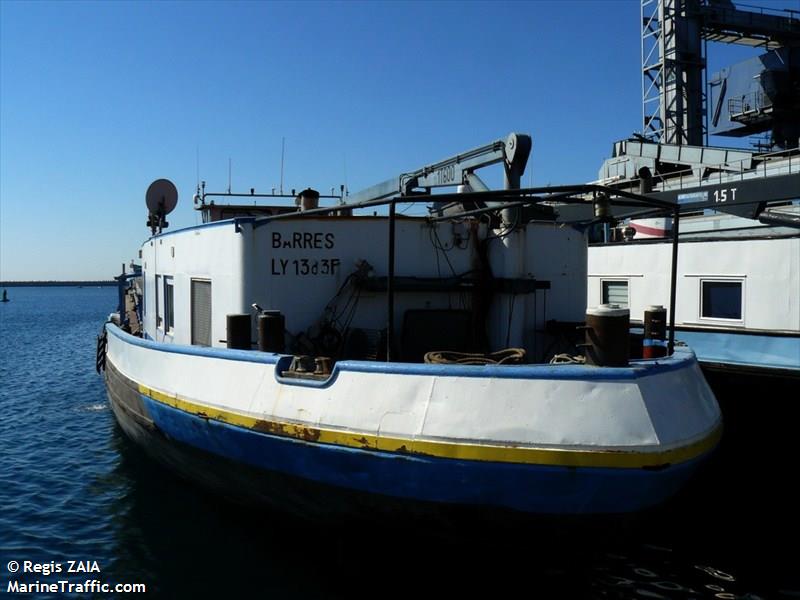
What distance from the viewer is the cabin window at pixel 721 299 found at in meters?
11.5

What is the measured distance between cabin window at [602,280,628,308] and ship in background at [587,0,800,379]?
2 cm

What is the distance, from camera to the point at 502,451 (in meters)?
5.16

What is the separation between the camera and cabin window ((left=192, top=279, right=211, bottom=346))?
28.0ft

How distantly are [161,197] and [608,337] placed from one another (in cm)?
1056

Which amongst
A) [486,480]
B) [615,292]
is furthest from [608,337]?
[615,292]

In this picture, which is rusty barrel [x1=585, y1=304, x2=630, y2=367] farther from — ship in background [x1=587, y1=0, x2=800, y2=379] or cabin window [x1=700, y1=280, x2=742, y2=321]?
cabin window [x1=700, y1=280, x2=742, y2=321]

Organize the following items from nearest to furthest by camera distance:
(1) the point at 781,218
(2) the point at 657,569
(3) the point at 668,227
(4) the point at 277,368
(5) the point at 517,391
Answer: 1. (5) the point at 517,391
2. (4) the point at 277,368
3. (2) the point at 657,569
4. (1) the point at 781,218
5. (3) the point at 668,227

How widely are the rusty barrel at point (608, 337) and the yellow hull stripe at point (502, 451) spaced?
2.43 ft

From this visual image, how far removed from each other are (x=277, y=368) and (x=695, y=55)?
29167 mm

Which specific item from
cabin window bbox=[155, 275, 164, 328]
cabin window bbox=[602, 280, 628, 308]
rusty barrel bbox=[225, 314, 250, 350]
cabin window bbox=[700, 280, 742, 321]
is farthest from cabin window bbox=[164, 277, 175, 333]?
cabin window bbox=[700, 280, 742, 321]

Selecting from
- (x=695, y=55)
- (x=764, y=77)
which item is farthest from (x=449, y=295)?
(x=764, y=77)

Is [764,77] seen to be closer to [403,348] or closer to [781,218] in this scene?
[781,218]

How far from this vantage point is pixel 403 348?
783 cm

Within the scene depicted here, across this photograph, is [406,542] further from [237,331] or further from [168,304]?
[168,304]
